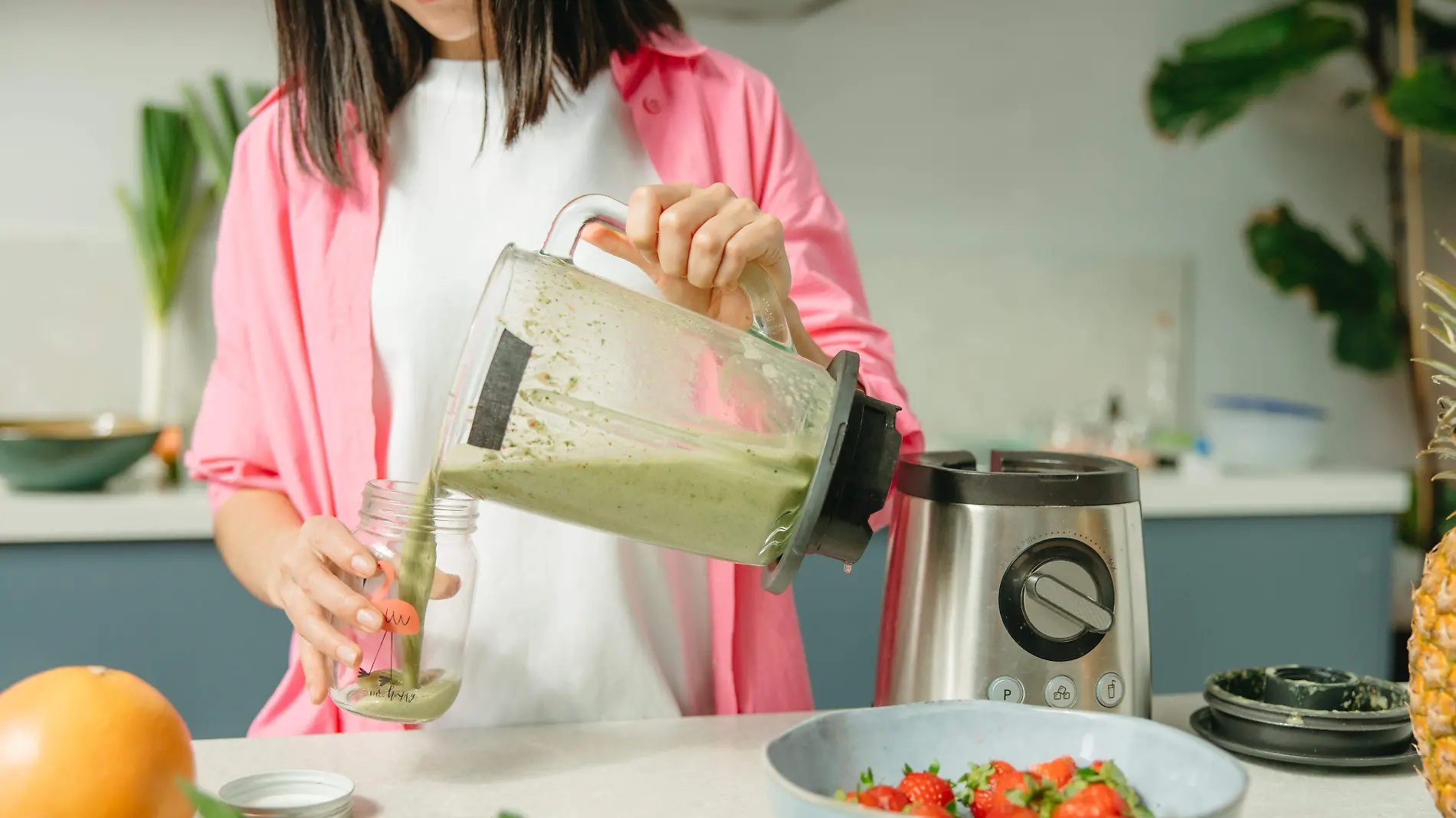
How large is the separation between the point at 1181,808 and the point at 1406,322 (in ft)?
7.68

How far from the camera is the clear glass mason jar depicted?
736 mm

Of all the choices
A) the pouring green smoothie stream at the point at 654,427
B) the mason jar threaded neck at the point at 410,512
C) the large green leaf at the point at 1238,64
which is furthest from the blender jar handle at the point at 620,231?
the large green leaf at the point at 1238,64

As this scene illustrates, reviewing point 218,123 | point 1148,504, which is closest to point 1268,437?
→ point 1148,504

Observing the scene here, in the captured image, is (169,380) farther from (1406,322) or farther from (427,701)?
(1406,322)

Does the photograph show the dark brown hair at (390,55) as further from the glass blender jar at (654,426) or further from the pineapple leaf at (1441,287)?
the pineapple leaf at (1441,287)

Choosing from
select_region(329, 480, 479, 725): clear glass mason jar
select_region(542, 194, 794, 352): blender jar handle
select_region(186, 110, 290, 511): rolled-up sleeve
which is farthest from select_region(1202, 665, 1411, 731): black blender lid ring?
select_region(186, 110, 290, 511): rolled-up sleeve

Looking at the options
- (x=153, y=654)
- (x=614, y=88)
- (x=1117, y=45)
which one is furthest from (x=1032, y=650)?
(x=1117, y=45)

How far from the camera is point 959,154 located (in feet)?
8.46

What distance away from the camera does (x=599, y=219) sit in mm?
760

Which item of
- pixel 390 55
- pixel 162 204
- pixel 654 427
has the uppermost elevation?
pixel 162 204

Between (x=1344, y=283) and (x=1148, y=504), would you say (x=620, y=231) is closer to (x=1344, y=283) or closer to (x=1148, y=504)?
(x=1148, y=504)

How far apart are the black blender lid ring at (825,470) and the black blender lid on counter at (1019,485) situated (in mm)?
160

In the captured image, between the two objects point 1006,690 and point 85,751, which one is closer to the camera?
point 85,751

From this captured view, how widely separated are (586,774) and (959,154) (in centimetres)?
204
